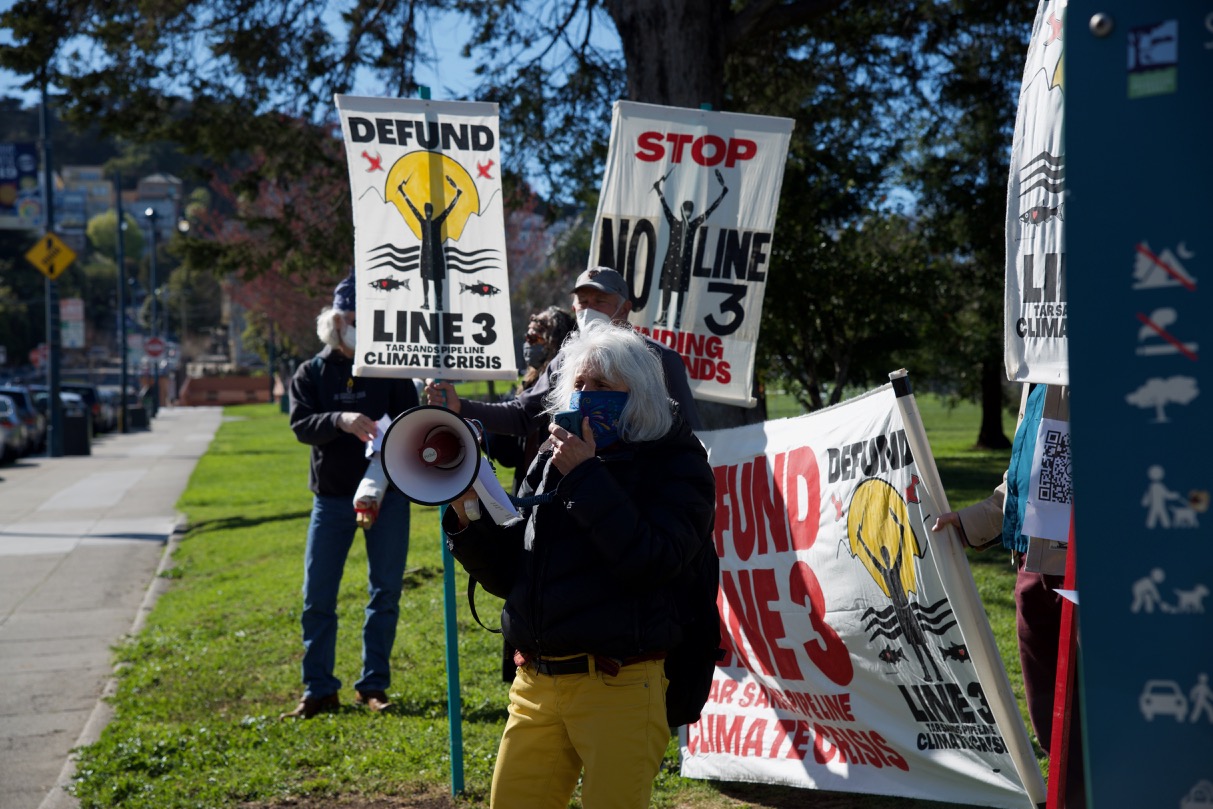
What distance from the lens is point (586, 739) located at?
10.3ft

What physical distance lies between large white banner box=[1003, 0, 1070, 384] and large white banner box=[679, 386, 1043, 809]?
2.08 feet

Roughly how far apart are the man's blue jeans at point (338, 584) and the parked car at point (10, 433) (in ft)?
77.6

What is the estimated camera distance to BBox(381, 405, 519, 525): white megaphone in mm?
3285

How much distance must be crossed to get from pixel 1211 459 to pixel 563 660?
1.77 metres

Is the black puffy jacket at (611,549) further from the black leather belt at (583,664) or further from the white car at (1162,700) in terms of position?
the white car at (1162,700)

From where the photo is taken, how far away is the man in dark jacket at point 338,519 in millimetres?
6258

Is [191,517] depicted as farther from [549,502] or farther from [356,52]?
[549,502]

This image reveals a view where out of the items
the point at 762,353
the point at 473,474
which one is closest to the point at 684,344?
the point at 473,474

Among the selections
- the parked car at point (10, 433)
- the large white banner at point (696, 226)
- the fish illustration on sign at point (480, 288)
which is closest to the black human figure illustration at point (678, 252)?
the large white banner at point (696, 226)

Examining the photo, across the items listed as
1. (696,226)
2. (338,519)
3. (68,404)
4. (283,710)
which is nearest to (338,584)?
(338,519)

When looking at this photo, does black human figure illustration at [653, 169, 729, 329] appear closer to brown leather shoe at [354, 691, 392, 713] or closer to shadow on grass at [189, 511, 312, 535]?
brown leather shoe at [354, 691, 392, 713]

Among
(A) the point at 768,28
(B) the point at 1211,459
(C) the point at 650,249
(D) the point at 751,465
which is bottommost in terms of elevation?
(D) the point at 751,465

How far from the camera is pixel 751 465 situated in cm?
486

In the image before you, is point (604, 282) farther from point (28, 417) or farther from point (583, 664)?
point (28, 417)
